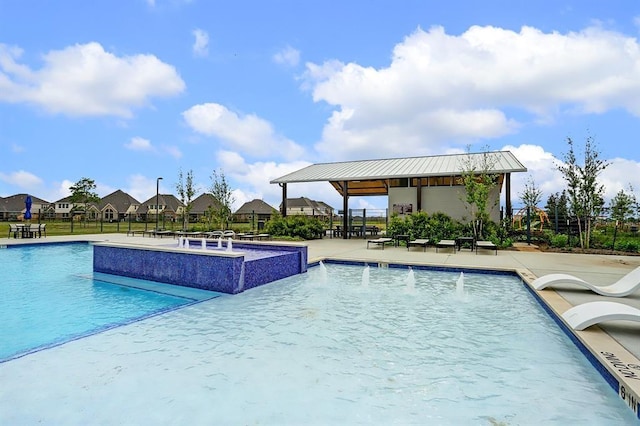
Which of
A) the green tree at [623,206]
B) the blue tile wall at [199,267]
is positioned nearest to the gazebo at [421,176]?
the green tree at [623,206]

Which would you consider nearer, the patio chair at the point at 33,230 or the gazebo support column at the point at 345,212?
the patio chair at the point at 33,230

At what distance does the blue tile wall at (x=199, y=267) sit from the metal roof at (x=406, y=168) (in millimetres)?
9106

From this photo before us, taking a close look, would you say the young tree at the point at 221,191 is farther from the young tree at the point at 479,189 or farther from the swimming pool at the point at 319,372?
the swimming pool at the point at 319,372

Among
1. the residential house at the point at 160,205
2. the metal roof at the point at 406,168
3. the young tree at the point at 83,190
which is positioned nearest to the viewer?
the metal roof at the point at 406,168

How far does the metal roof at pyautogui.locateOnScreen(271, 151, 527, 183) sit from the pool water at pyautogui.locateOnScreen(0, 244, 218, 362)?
11814 millimetres

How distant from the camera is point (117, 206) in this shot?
6175 centimetres

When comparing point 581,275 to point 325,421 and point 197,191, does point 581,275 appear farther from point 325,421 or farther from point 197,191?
point 197,191

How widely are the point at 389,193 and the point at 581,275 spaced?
11426mm

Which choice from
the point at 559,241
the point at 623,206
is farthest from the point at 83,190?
the point at 623,206

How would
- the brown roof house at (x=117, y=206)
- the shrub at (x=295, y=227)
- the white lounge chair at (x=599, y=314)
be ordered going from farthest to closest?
the brown roof house at (x=117, y=206), the shrub at (x=295, y=227), the white lounge chair at (x=599, y=314)

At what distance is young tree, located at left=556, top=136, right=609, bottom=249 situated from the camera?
13523mm

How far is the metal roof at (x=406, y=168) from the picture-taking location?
52.4 feet

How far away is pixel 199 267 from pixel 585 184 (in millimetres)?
14431

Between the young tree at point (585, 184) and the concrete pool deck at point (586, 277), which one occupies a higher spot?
the young tree at point (585, 184)
